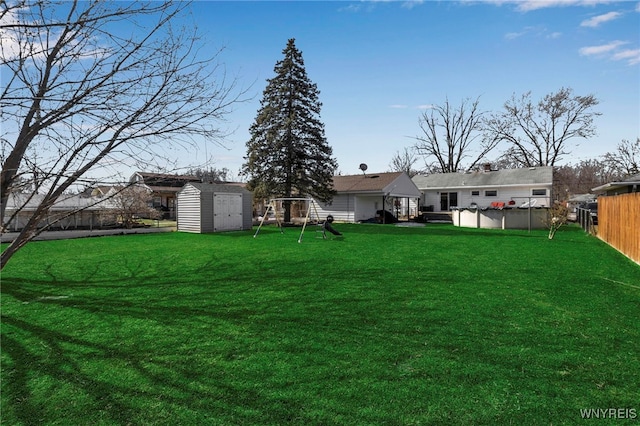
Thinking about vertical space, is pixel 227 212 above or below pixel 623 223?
above

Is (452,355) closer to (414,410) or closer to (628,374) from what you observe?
(414,410)

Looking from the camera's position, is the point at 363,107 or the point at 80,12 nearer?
the point at 80,12

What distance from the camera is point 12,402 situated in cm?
269

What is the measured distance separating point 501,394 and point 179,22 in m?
4.07

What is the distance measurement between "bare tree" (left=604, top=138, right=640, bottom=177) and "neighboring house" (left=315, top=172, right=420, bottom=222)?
2385cm

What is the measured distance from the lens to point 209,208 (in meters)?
17.6

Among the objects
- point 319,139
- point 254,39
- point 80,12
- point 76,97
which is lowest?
point 76,97

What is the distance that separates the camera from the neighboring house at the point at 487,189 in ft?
86.2

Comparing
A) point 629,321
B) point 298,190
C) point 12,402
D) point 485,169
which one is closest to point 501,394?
point 629,321

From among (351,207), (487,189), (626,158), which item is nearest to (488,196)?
(487,189)

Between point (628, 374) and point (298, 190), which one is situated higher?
point (298, 190)

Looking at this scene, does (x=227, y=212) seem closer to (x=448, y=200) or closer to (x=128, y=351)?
(x=128, y=351)

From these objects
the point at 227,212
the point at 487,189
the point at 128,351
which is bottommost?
the point at 128,351

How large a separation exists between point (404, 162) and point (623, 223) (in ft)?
137
